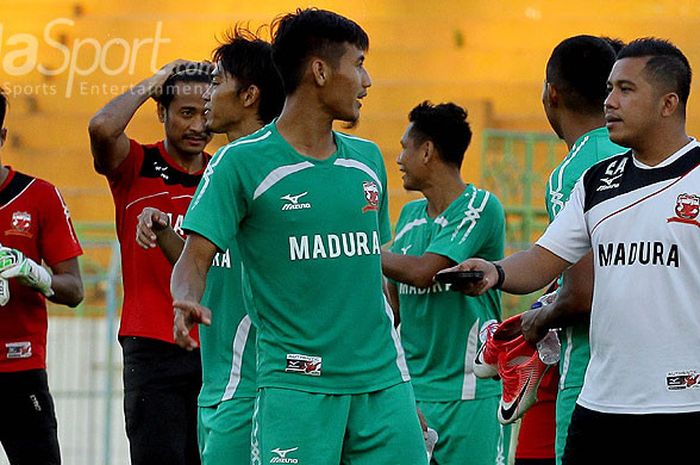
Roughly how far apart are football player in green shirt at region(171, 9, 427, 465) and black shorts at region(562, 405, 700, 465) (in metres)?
0.56

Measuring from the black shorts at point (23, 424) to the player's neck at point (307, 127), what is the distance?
2.73 meters

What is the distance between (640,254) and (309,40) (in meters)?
1.38

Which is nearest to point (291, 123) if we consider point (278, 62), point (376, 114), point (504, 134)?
point (278, 62)

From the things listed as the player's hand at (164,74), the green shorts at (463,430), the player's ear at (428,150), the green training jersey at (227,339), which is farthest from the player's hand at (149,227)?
the player's ear at (428,150)

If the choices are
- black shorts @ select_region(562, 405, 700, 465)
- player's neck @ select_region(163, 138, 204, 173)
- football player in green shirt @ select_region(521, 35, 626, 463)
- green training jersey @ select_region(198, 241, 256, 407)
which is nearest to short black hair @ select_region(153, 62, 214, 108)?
player's neck @ select_region(163, 138, 204, 173)

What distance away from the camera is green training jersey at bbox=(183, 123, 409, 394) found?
14.4 feet

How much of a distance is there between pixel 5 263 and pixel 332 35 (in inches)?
95.6

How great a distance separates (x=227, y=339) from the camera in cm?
503

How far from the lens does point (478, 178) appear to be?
15047mm

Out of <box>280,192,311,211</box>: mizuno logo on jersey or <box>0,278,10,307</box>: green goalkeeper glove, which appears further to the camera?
<box>0,278,10,307</box>: green goalkeeper glove

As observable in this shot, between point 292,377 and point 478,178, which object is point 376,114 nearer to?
point 478,178

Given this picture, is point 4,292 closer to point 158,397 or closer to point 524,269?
point 158,397

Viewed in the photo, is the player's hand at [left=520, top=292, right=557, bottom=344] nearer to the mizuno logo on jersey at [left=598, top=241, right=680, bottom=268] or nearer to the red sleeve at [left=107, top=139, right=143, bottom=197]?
the mizuno logo on jersey at [left=598, top=241, right=680, bottom=268]

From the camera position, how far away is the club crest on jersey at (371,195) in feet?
14.9
